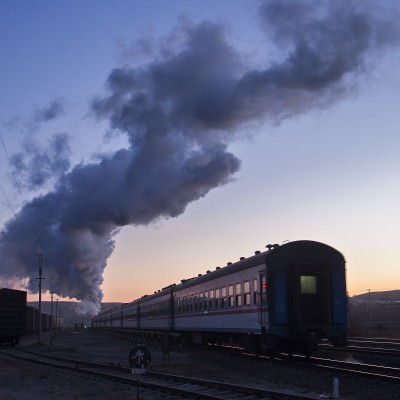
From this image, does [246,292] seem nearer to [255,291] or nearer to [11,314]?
[255,291]

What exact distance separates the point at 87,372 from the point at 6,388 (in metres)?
3.44

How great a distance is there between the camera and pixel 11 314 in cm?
4438

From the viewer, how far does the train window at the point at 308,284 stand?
20781 millimetres

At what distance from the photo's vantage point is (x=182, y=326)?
34.6 m

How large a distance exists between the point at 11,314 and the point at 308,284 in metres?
29.5

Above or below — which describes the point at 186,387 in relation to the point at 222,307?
below

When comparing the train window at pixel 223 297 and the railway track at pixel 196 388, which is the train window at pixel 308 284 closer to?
the train window at pixel 223 297

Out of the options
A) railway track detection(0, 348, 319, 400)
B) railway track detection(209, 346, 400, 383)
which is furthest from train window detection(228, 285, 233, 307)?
railway track detection(0, 348, 319, 400)

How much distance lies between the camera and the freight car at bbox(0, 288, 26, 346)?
4403 centimetres

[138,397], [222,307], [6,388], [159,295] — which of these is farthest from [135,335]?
[138,397]

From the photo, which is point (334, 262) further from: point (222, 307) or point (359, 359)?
point (222, 307)

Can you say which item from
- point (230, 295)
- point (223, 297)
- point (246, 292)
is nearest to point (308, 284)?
point (246, 292)

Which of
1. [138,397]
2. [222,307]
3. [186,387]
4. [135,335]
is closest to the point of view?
[138,397]

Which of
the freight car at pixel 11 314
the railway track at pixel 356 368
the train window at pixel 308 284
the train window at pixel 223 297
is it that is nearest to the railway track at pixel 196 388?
the railway track at pixel 356 368
